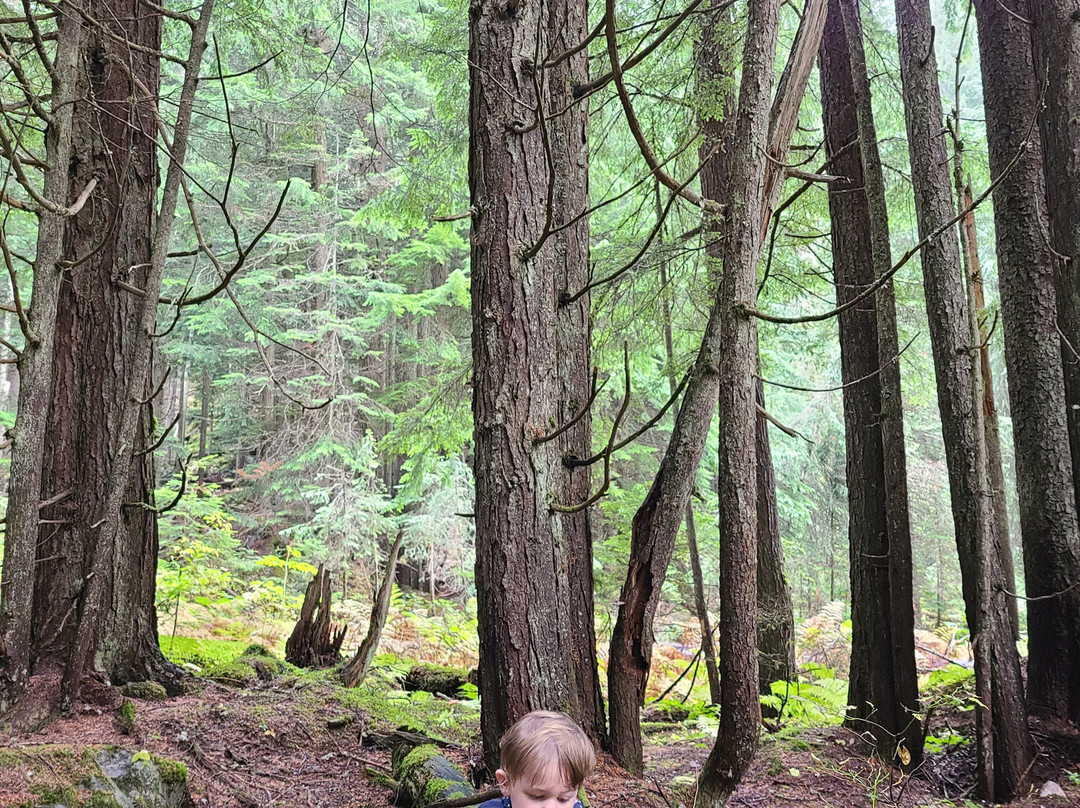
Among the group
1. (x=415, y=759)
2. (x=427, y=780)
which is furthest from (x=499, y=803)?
(x=415, y=759)

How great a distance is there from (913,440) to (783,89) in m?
16.4

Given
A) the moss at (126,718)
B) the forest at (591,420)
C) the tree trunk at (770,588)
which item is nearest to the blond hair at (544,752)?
the forest at (591,420)

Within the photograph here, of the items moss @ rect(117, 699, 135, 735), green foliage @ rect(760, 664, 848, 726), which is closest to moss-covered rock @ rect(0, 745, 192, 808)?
moss @ rect(117, 699, 135, 735)

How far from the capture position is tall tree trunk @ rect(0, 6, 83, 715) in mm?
3162

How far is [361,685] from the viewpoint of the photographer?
5.48 meters

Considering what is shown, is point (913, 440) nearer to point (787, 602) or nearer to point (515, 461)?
point (787, 602)

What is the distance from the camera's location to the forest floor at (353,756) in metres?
3.27

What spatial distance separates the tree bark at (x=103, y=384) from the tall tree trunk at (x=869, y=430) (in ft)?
14.8

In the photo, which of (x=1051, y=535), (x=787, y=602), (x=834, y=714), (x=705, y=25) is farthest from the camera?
(x=787, y=602)

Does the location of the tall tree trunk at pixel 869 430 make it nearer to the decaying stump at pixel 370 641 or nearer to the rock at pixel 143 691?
the decaying stump at pixel 370 641

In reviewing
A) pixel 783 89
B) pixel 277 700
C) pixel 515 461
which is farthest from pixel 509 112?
pixel 277 700

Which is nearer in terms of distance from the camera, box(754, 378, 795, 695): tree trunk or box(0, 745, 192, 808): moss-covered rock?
box(0, 745, 192, 808): moss-covered rock

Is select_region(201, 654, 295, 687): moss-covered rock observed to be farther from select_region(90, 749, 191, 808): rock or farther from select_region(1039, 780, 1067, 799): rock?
select_region(1039, 780, 1067, 799): rock

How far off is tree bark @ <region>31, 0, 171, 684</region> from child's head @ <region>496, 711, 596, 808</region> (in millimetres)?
2792
